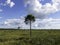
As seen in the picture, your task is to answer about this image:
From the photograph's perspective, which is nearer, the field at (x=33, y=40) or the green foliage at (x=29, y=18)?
the field at (x=33, y=40)

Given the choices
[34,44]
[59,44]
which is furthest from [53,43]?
[34,44]

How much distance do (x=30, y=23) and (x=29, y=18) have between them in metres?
2.64

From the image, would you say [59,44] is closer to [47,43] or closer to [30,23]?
[47,43]

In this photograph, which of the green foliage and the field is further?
the green foliage

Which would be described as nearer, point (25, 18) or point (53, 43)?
point (53, 43)

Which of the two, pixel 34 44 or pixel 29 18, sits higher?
pixel 29 18

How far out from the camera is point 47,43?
23.4m

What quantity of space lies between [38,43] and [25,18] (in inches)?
1469

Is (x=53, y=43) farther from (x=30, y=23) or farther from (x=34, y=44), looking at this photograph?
(x=30, y=23)

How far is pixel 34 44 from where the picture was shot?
2461 centimetres

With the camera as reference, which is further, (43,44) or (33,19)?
(33,19)

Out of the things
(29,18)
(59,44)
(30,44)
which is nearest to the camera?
(59,44)

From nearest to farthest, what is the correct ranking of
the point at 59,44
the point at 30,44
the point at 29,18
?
the point at 59,44 → the point at 30,44 → the point at 29,18

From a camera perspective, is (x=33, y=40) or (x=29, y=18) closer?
(x=33, y=40)
